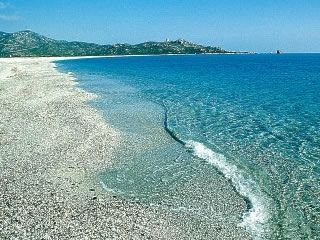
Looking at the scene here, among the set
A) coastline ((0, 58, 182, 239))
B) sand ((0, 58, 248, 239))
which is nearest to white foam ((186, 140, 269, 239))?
sand ((0, 58, 248, 239))

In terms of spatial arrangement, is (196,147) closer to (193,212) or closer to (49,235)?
(193,212)

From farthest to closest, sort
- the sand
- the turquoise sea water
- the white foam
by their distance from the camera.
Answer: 1. the turquoise sea water
2. the white foam
3. the sand

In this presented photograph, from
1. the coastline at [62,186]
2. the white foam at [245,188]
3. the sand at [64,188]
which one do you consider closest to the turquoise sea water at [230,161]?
the white foam at [245,188]

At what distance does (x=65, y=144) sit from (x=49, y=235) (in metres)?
13.4

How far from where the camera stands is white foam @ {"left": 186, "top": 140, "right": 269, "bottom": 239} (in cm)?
1669

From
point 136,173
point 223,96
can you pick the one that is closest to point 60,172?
point 136,173

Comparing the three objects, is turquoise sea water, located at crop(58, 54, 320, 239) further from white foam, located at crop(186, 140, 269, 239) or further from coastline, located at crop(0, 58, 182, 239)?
coastline, located at crop(0, 58, 182, 239)

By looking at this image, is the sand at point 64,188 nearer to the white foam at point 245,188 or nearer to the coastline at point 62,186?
the coastline at point 62,186

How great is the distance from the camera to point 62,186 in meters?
20.6

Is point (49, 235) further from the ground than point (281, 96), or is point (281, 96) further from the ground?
point (49, 235)

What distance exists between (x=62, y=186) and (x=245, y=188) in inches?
386

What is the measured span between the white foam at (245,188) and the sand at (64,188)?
4.31 feet

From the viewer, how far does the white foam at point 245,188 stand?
657 inches

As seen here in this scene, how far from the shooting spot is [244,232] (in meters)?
16.2
